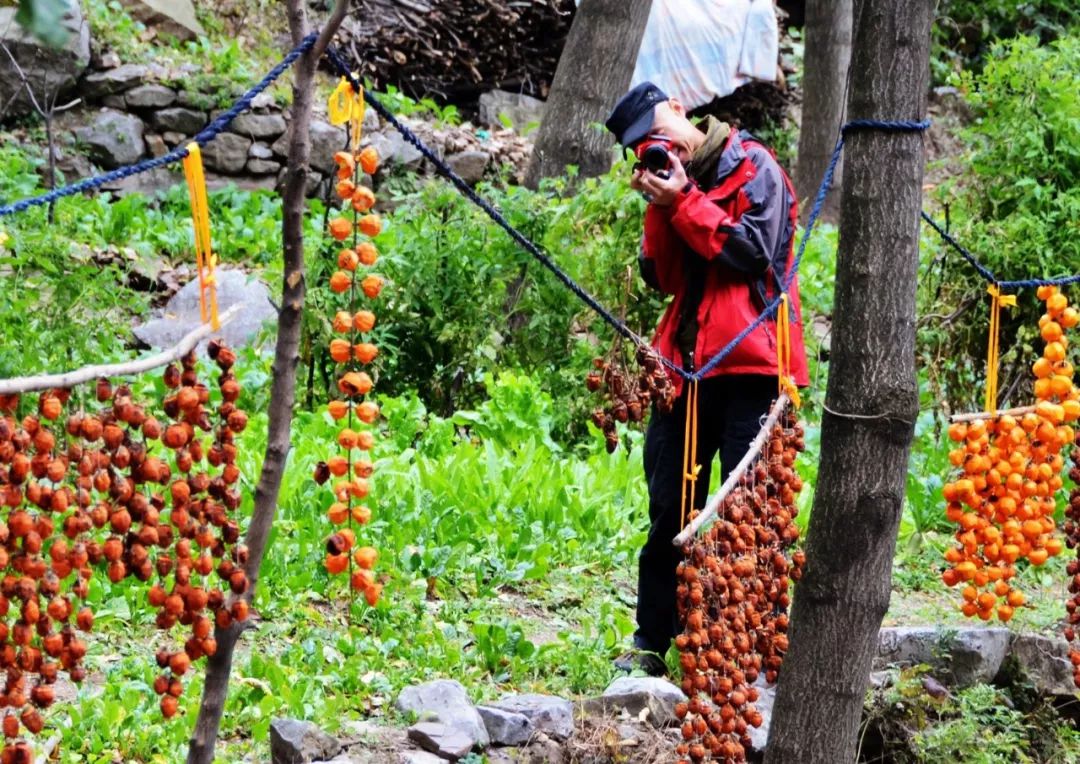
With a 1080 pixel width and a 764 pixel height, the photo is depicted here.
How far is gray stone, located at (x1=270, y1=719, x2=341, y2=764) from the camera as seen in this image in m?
3.39

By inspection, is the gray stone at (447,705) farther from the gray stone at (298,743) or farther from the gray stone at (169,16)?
the gray stone at (169,16)

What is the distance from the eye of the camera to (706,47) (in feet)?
41.9

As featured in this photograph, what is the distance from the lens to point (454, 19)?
42.7 ft

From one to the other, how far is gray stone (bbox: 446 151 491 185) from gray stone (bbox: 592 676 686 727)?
7317 mm

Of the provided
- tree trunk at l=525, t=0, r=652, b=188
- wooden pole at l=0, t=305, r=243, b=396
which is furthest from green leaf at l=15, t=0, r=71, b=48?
tree trunk at l=525, t=0, r=652, b=188

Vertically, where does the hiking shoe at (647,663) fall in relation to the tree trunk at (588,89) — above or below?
below

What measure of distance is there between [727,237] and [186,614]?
2.15m

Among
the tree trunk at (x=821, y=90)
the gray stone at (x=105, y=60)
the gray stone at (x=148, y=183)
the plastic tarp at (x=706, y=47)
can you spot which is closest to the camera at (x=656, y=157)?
the gray stone at (x=148, y=183)

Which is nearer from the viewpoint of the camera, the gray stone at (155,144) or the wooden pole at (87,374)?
the wooden pole at (87,374)

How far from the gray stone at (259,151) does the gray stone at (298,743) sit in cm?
750

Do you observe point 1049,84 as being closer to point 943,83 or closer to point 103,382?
point 103,382

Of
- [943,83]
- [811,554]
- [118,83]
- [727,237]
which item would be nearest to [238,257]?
[118,83]

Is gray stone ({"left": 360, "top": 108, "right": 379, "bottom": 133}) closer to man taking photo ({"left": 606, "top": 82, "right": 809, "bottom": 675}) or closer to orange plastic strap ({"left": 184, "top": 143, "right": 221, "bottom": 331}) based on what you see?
man taking photo ({"left": 606, "top": 82, "right": 809, "bottom": 675})

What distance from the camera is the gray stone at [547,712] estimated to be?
150 inches
